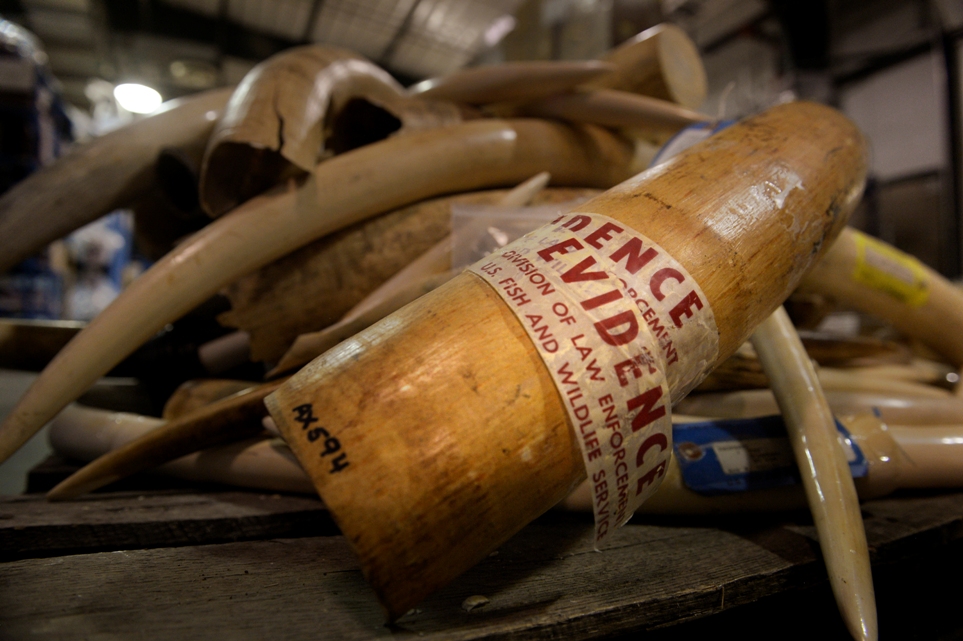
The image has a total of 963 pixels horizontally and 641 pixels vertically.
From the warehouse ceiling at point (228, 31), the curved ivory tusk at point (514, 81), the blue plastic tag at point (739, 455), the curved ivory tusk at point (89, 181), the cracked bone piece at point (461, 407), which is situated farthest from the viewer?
the warehouse ceiling at point (228, 31)

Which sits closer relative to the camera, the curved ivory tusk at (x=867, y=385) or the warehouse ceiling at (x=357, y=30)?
the curved ivory tusk at (x=867, y=385)

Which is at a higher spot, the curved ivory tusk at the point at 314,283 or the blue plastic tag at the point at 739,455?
the curved ivory tusk at the point at 314,283

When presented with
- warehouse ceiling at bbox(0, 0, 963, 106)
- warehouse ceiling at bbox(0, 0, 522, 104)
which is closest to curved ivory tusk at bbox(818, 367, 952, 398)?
warehouse ceiling at bbox(0, 0, 963, 106)

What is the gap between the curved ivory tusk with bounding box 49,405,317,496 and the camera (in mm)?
808

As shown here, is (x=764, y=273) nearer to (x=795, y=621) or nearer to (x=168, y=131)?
(x=795, y=621)

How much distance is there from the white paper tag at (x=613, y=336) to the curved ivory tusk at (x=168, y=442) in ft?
1.55

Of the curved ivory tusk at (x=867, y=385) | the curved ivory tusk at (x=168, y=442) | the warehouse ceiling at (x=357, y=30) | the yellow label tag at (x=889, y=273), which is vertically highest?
the warehouse ceiling at (x=357, y=30)

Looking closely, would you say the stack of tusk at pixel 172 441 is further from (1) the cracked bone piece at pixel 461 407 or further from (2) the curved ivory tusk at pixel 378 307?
(1) the cracked bone piece at pixel 461 407

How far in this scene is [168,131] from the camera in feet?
3.94

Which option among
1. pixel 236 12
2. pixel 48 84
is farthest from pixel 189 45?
pixel 48 84

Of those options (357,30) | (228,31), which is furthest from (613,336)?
(228,31)

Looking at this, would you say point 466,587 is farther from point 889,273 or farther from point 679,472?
point 889,273

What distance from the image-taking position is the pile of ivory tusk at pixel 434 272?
463mm

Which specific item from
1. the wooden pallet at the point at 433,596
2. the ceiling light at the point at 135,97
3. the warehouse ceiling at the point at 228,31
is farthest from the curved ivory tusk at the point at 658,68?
the ceiling light at the point at 135,97
